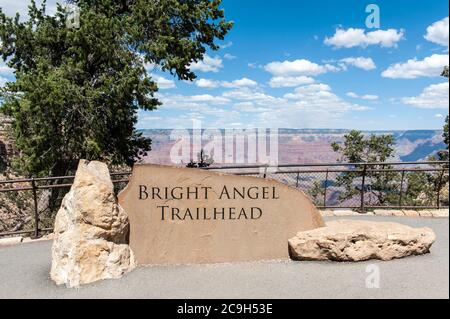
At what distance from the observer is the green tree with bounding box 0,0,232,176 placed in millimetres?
14102

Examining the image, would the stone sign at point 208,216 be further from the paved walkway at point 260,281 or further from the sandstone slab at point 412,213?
the sandstone slab at point 412,213

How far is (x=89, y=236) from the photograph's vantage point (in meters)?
5.97

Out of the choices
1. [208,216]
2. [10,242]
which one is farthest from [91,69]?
[208,216]

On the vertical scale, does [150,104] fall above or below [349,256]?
above

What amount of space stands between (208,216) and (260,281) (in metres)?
1.37

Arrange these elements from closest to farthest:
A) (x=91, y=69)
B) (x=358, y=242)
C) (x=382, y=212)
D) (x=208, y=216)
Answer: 1. (x=358, y=242)
2. (x=208, y=216)
3. (x=382, y=212)
4. (x=91, y=69)

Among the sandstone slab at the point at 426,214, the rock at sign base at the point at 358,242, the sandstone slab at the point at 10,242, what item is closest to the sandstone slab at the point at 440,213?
the sandstone slab at the point at 426,214

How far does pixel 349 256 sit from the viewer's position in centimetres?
643

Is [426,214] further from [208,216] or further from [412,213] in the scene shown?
[208,216]

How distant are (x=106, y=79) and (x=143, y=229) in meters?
9.03
